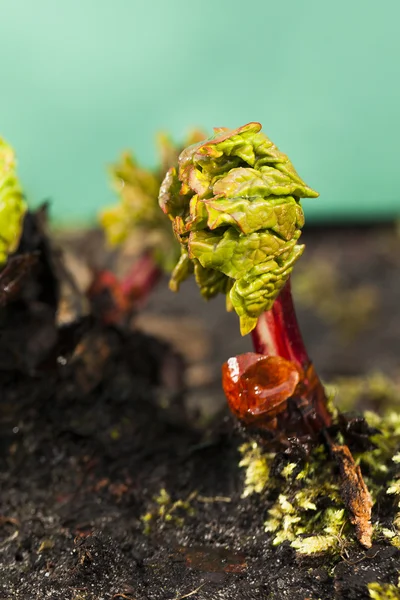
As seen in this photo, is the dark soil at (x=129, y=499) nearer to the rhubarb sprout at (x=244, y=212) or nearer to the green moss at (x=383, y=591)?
the green moss at (x=383, y=591)

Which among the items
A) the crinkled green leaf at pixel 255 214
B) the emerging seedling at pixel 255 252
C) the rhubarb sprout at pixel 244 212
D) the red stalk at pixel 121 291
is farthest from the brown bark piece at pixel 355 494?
the red stalk at pixel 121 291

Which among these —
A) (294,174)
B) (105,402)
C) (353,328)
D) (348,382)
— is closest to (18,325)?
(105,402)

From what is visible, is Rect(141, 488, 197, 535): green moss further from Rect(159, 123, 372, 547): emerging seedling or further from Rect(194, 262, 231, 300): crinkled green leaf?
Rect(194, 262, 231, 300): crinkled green leaf

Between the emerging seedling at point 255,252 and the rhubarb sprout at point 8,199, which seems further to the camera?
the rhubarb sprout at point 8,199

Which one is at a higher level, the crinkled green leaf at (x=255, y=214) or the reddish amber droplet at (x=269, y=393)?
the crinkled green leaf at (x=255, y=214)

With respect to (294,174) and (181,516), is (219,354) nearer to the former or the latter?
(181,516)

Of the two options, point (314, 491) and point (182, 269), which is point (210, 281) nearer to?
point (182, 269)

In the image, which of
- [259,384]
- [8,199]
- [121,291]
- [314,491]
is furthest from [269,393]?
[121,291]
